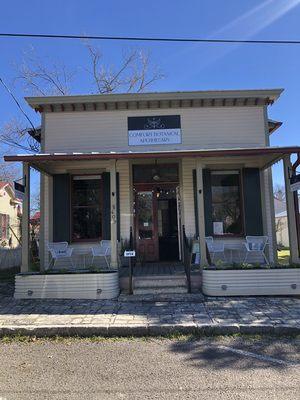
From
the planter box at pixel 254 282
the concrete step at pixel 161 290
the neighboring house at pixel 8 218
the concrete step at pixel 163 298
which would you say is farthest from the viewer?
the neighboring house at pixel 8 218

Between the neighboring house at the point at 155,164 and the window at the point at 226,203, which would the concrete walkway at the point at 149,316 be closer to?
the neighboring house at the point at 155,164

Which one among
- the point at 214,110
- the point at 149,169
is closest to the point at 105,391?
the point at 149,169

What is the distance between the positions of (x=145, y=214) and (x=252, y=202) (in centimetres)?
306

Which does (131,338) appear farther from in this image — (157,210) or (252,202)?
(252,202)

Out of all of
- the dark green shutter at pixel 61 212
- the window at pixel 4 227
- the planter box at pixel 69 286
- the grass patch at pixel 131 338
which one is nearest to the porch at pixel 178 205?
the dark green shutter at pixel 61 212

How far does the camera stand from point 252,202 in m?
11.2

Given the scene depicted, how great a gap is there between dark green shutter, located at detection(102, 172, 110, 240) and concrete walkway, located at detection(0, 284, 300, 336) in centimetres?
261

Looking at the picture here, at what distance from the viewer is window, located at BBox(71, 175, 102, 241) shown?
37.5 feet

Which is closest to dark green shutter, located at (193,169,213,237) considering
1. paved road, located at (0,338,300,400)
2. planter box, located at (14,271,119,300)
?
planter box, located at (14,271,119,300)

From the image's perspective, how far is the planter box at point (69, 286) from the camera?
29.1ft

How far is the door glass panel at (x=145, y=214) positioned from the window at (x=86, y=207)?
1.19m

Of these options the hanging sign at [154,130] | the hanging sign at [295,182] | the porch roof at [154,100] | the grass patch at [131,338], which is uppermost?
the porch roof at [154,100]

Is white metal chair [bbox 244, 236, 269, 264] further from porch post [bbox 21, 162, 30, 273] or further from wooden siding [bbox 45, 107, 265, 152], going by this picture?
porch post [bbox 21, 162, 30, 273]

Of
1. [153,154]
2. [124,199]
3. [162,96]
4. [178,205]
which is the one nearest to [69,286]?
[124,199]
